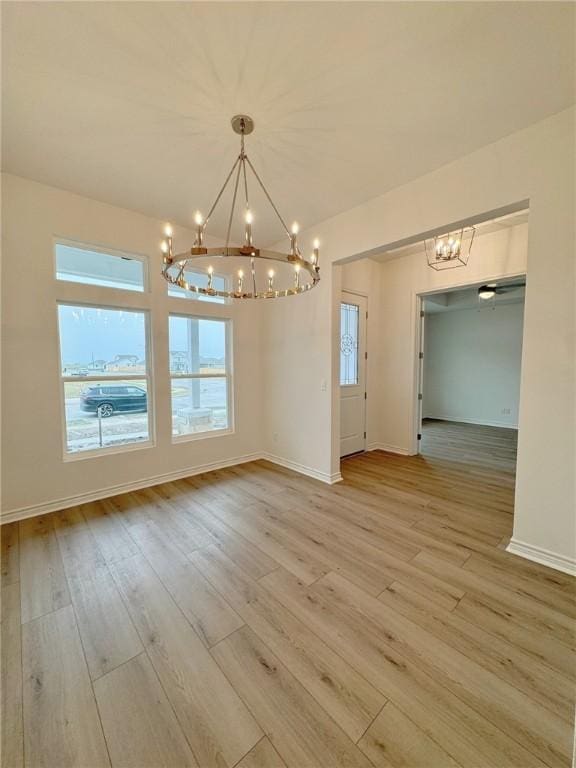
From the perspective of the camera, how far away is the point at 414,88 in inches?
71.7

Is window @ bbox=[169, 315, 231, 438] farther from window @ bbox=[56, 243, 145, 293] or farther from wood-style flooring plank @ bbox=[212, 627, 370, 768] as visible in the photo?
wood-style flooring plank @ bbox=[212, 627, 370, 768]

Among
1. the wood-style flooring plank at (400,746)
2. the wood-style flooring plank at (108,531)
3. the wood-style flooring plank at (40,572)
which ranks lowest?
the wood-style flooring plank at (108,531)

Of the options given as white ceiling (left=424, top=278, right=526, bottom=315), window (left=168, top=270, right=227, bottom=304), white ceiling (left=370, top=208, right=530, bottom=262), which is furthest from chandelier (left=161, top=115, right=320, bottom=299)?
white ceiling (left=424, top=278, right=526, bottom=315)

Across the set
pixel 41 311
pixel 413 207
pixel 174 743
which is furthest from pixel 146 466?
pixel 413 207

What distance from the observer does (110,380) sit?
3299 millimetres

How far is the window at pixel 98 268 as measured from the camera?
303 centimetres

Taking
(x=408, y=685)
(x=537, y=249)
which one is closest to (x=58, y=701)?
(x=408, y=685)

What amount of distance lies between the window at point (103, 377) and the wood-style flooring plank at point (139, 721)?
2408mm

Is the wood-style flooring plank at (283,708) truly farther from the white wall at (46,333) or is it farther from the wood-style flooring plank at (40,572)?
the white wall at (46,333)

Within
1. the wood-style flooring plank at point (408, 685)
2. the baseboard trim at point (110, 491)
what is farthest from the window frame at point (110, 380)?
the wood-style flooring plank at point (408, 685)

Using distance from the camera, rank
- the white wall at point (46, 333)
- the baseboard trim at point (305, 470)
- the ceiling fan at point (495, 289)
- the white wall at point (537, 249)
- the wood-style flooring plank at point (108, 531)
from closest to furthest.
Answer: the white wall at point (537, 249)
the wood-style flooring plank at point (108, 531)
the white wall at point (46, 333)
the baseboard trim at point (305, 470)
the ceiling fan at point (495, 289)

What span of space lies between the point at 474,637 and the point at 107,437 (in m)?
3.61

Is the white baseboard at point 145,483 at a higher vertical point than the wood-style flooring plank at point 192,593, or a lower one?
higher

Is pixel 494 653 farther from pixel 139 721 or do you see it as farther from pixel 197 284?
pixel 197 284
